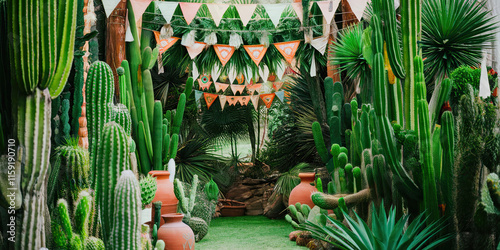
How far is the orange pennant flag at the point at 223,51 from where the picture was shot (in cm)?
748

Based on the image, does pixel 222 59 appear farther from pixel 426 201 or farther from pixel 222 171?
pixel 426 201

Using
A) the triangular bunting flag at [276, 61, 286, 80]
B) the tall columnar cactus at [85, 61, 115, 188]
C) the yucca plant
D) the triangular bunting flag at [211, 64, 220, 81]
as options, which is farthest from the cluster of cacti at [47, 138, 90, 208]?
the triangular bunting flag at [276, 61, 286, 80]

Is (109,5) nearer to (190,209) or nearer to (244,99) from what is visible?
(190,209)

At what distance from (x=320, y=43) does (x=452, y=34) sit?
2.80 metres

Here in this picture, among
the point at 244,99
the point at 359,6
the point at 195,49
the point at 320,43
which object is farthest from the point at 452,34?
the point at 244,99

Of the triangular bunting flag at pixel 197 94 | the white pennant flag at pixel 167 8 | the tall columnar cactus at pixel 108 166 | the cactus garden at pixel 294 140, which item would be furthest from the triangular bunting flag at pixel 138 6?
the triangular bunting flag at pixel 197 94

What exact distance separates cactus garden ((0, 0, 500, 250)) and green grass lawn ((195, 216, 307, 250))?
0.16 ft

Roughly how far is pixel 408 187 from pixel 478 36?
1.69 meters

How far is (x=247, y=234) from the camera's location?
671cm

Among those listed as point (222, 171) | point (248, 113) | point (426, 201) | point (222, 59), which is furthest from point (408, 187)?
point (248, 113)

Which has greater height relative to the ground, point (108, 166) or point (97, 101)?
point (97, 101)

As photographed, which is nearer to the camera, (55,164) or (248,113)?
(55,164)

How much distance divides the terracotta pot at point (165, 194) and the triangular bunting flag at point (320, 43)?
10.1 ft

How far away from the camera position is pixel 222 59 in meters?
7.50
